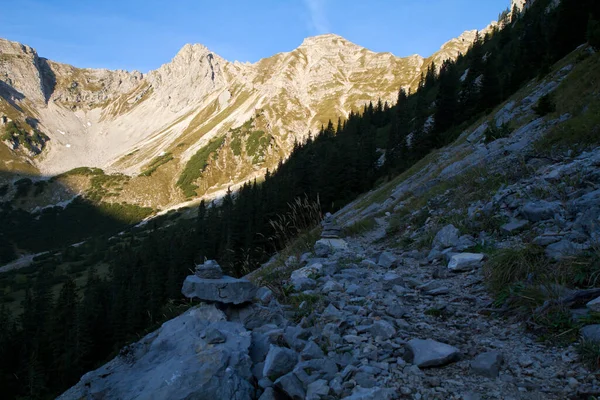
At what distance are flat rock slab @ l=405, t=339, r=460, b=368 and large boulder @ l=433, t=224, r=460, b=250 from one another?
4.82 metres

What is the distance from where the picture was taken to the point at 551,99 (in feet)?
69.3

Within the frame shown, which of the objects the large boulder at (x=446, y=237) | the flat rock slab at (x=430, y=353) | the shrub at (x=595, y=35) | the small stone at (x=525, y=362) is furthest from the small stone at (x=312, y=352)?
the shrub at (x=595, y=35)

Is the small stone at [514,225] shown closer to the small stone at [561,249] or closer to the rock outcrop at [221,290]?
the small stone at [561,249]

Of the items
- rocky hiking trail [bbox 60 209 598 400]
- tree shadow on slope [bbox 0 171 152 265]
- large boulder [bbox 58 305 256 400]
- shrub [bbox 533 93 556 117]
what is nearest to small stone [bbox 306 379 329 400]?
rocky hiking trail [bbox 60 209 598 400]

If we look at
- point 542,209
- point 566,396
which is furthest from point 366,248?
point 566,396

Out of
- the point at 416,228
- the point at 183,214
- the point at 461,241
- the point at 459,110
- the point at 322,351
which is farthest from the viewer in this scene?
the point at 183,214

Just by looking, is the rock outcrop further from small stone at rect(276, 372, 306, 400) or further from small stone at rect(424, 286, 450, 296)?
Answer: small stone at rect(424, 286, 450, 296)

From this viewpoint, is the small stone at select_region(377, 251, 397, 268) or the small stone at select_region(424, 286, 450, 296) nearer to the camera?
the small stone at select_region(424, 286, 450, 296)

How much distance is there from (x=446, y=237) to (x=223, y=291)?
585 centimetres

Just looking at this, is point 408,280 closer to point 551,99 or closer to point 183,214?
point 551,99

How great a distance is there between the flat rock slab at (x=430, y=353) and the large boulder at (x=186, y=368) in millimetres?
2152

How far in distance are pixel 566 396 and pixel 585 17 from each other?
46.0 metres

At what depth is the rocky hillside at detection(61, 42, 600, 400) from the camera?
3688 millimetres

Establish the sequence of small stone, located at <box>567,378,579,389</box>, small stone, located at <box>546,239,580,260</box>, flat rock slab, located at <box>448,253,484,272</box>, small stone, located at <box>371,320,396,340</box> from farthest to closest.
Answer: flat rock slab, located at <box>448,253,484,272</box>, small stone, located at <box>546,239,580,260</box>, small stone, located at <box>371,320,396,340</box>, small stone, located at <box>567,378,579,389</box>
